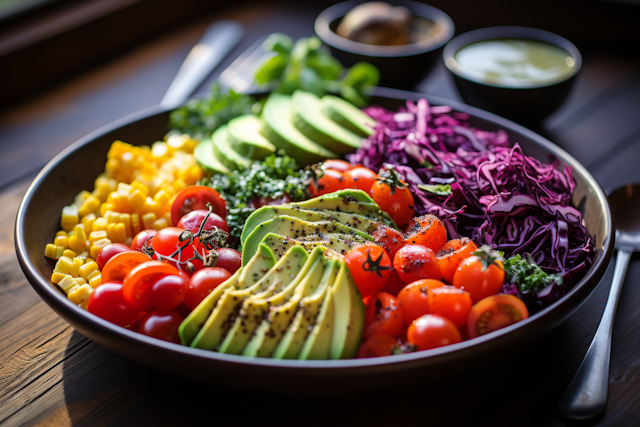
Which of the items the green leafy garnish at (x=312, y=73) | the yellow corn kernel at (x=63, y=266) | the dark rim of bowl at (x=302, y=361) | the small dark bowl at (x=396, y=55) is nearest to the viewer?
the dark rim of bowl at (x=302, y=361)

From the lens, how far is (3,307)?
7.40 ft

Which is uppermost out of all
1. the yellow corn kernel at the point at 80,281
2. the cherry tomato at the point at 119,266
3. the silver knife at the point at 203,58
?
the silver knife at the point at 203,58

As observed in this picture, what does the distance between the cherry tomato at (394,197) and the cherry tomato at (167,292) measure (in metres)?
1.01

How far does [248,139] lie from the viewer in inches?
114

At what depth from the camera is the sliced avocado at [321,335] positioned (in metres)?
1.59

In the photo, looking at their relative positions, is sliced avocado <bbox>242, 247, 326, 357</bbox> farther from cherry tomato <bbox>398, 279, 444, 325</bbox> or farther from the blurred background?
the blurred background

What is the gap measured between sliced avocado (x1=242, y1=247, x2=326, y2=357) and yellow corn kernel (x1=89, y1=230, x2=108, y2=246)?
1.06m

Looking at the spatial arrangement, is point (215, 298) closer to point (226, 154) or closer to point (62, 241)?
point (62, 241)

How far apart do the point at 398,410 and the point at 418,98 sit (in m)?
2.10

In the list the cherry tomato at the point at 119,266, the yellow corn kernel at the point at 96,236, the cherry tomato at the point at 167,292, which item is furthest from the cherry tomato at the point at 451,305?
the yellow corn kernel at the point at 96,236

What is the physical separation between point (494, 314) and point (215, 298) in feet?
3.12

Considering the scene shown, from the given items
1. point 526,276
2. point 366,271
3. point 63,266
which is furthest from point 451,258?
point 63,266

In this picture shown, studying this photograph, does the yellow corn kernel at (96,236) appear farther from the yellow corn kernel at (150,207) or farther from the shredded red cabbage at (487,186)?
the shredded red cabbage at (487,186)

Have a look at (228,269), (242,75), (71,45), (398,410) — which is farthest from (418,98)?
(71,45)
